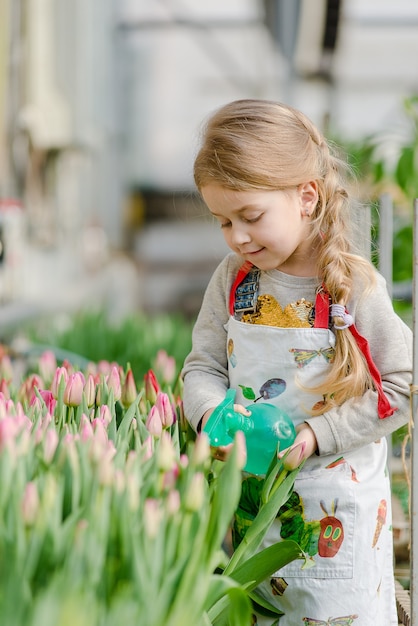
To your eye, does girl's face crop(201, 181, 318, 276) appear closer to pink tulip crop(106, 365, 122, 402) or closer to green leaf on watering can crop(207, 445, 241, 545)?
pink tulip crop(106, 365, 122, 402)

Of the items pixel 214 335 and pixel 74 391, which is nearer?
pixel 74 391

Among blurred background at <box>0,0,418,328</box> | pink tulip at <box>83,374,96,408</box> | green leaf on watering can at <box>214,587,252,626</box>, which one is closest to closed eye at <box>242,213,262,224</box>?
blurred background at <box>0,0,418,328</box>

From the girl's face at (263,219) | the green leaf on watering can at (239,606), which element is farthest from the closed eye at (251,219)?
the green leaf on watering can at (239,606)

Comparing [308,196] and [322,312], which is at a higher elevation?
[308,196]

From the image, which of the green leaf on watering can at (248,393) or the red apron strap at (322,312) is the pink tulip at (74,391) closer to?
the green leaf on watering can at (248,393)

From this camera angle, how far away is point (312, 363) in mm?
1317

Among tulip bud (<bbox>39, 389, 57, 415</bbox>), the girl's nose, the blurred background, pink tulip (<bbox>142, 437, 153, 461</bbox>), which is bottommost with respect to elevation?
the blurred background

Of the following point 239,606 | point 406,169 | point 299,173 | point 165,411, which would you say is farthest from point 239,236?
point 406,169

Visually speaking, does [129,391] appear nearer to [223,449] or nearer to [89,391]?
[89,391]

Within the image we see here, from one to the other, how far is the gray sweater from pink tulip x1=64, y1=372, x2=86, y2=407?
0.16m

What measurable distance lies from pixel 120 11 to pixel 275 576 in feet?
33.2

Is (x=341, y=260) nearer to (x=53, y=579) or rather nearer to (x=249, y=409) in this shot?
(x=249, y=409)

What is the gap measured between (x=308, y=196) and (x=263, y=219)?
4.6 inches

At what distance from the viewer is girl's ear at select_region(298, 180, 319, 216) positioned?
138cm
